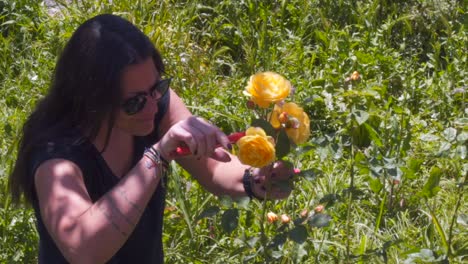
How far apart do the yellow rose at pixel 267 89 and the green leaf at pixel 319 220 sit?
38 centimetres

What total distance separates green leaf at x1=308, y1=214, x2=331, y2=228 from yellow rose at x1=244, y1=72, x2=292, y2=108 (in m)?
0.38

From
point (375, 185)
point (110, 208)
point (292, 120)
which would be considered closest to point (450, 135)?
point (292, 120)

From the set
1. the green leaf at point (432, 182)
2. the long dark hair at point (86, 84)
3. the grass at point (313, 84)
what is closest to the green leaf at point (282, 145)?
the long dark hair at point (86, 84)

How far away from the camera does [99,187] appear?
253 cm

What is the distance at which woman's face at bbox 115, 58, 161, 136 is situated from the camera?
2.36m

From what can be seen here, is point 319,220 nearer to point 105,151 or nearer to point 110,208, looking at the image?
point 110,208

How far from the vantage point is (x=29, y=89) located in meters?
4.61

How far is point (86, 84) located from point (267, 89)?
0.59 meters

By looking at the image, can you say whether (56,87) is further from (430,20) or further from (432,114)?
(430,20)

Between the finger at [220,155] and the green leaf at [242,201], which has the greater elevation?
the finger at [220,155]

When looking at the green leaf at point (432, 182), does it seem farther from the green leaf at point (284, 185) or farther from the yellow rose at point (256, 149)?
the yellow rose at point (256, 149)

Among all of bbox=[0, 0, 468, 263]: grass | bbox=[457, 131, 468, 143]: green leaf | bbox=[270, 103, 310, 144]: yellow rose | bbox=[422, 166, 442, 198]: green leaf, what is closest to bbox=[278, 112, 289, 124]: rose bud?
bbox=[270, 103, 310, 144]: yellow rose

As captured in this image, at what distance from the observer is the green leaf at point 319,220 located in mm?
2264

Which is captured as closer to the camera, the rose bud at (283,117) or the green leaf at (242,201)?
the rose bud at (283,117)
